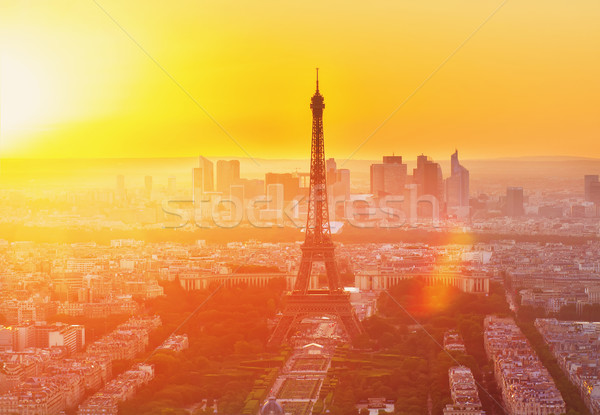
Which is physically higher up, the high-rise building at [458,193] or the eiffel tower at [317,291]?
the high-rise building at [458,193]

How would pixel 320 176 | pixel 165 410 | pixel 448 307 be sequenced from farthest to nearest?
pixel 448 307
pixel 320 176
pixel 165 410

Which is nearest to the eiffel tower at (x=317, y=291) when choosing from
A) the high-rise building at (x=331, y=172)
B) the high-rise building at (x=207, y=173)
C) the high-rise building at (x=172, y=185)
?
the high-rise building at (x=331, y=172)

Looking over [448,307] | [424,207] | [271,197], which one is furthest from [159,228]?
[448,307]

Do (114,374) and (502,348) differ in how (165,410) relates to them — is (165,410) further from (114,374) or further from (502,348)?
(502,348)

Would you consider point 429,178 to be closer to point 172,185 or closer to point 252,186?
point 252,186

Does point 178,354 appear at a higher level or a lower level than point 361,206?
lower

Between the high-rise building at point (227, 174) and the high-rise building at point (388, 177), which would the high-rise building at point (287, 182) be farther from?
the high-rise building at point (388, 177)
